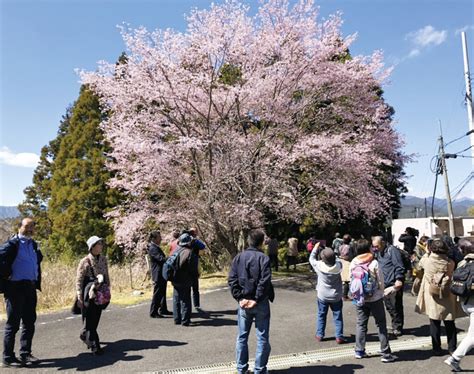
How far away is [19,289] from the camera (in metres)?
4.46

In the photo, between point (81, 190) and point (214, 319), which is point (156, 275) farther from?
point (81, 190)

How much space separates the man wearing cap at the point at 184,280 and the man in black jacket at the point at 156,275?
508 millimetres

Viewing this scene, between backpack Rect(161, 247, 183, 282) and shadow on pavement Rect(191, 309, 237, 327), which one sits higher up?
backpack Rect(161, 247, 183, 282)

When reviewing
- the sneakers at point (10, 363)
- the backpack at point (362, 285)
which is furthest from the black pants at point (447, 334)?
the sneakers at point (10, 363)

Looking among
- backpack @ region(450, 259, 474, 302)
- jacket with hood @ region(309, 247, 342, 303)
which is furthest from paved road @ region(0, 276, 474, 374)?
backpack @ region(450, 259, 474, 302)

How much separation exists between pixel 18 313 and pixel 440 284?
16.8 feet

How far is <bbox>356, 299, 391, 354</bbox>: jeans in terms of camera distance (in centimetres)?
441

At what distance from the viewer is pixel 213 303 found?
7.77m

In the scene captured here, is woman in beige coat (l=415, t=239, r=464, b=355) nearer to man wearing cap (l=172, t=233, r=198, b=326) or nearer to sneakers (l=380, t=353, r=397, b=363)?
sneakers (l=380, t=353, r=397, b=363)

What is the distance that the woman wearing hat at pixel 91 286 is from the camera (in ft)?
15.3

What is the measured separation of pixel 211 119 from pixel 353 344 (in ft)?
26.0

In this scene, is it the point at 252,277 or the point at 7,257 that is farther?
the point at 7,257

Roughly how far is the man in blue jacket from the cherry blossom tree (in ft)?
20.6

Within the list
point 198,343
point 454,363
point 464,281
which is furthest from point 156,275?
point 464,281
